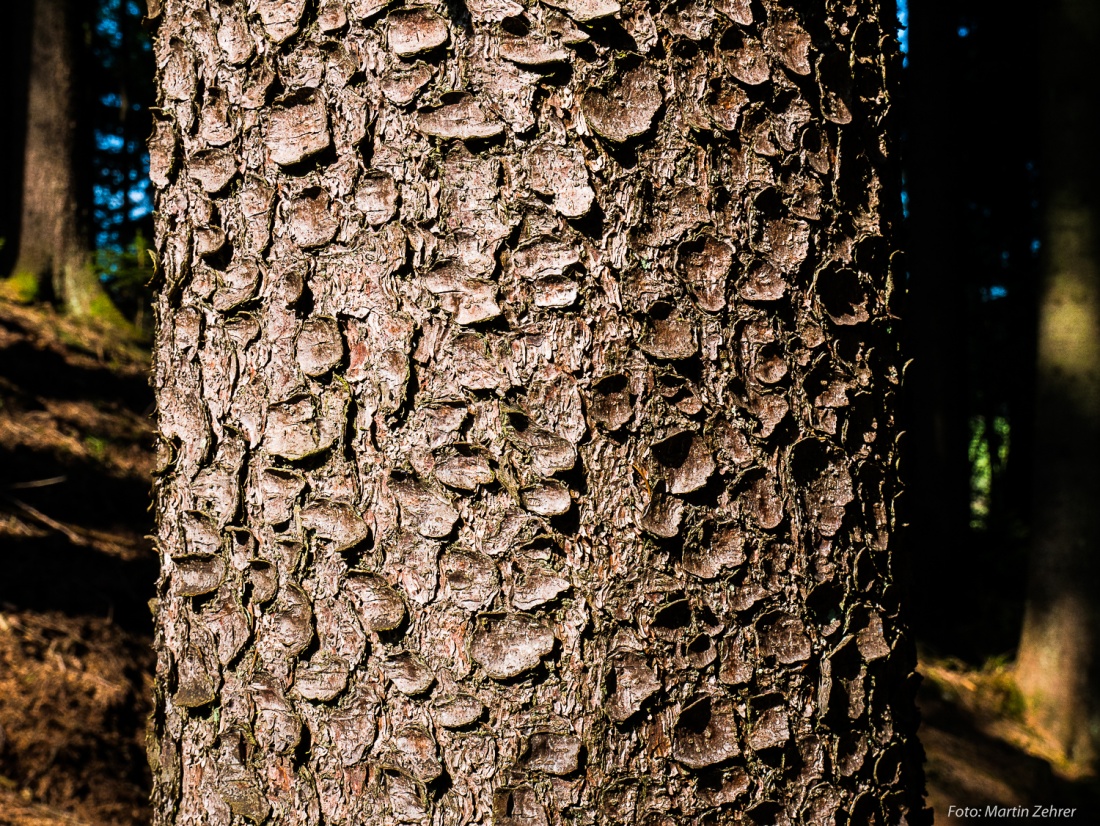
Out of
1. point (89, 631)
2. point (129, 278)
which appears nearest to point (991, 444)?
point (129, 278)

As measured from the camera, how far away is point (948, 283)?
27.8ft

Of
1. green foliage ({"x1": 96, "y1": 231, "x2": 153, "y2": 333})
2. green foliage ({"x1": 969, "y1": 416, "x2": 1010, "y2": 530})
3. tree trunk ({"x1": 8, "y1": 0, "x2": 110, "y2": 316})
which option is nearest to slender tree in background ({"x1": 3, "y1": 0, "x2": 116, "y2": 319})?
tree trunk ({"x1": 8, "y1": 0, "x2": 110, "y2": 316})

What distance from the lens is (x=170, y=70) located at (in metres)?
1.17

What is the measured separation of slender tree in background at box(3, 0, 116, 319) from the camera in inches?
261

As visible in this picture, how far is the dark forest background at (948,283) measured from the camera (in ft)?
18.1

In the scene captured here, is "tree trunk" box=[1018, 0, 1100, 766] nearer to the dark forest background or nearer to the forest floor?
the dark forest background

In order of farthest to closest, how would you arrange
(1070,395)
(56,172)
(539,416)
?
(56,172), (1070,395), (539,416)

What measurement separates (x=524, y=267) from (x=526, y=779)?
0.63 metres

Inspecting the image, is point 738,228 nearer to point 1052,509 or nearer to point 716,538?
point 716,538

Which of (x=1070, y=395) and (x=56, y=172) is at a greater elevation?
(x=56, y=172)

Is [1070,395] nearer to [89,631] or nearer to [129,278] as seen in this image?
[89,631]

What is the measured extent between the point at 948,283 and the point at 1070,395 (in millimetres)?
2901

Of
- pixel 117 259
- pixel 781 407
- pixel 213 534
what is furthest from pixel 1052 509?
pixel 117 259

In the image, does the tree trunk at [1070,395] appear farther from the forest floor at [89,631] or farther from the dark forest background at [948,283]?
the forest floor at [89,631]
